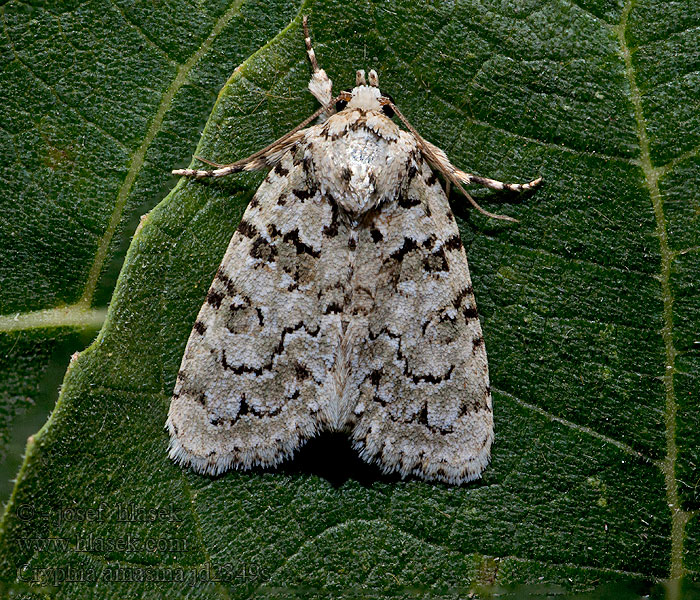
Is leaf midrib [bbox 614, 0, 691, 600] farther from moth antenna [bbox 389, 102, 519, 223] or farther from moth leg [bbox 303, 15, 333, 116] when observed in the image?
moth leg [bbox 303, 15, 333, 116]

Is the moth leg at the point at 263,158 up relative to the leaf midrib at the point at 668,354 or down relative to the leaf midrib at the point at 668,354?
up

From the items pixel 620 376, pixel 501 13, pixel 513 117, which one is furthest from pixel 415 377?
pixel 501 13

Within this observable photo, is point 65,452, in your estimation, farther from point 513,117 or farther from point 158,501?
point 513,117

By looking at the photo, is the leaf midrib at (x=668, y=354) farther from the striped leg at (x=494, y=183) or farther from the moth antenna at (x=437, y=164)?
the moth antenna at (x=437, y=164)

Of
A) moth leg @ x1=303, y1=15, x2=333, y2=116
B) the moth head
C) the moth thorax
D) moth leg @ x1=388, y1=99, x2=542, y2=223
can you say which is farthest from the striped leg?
moth leg @ x1=303, y1=15, x2=333, y2=116

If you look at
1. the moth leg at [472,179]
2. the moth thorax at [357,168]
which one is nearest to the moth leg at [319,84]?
the moth thorax at [357,168]

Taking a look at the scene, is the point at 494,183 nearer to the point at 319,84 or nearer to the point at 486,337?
the point at 486,337
